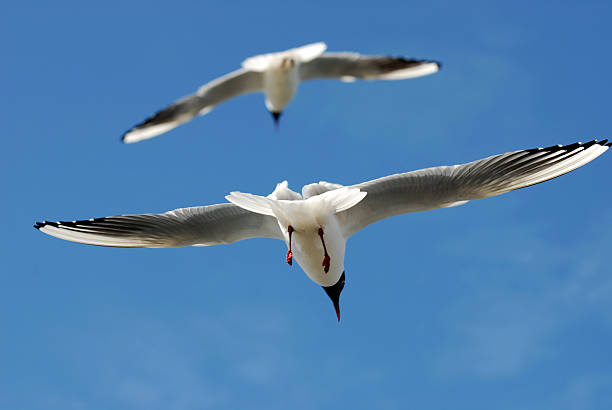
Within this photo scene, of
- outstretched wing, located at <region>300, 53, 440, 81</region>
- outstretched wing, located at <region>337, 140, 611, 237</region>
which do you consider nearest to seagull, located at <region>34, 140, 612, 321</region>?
outstretched wing, located at <region>337, 140, 611, 237</region>

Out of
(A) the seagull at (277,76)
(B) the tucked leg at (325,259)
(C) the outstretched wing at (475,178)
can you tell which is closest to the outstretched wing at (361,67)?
(A) the seagull at (277,76)

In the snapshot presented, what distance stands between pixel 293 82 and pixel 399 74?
91 centimetres

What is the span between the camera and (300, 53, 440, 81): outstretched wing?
23.5ft

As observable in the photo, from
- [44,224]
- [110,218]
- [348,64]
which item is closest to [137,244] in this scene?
[110,218]

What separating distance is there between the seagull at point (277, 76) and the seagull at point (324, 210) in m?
1.32

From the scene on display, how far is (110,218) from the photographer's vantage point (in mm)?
6004

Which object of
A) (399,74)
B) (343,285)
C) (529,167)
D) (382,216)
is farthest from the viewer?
(399,74)

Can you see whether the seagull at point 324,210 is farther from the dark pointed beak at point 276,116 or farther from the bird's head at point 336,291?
the dark pointed beak at point 276,116

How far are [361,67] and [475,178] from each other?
2.17 meters

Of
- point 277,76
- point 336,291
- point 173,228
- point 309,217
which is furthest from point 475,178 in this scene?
point 277,76

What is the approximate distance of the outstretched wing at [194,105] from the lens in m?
7.66

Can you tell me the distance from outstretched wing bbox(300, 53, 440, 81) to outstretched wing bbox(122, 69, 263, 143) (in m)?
0.58

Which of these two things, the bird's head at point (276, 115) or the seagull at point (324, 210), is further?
the bird's head at point (276, 115)

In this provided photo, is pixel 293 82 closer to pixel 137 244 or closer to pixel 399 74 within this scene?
pixel 399 74
